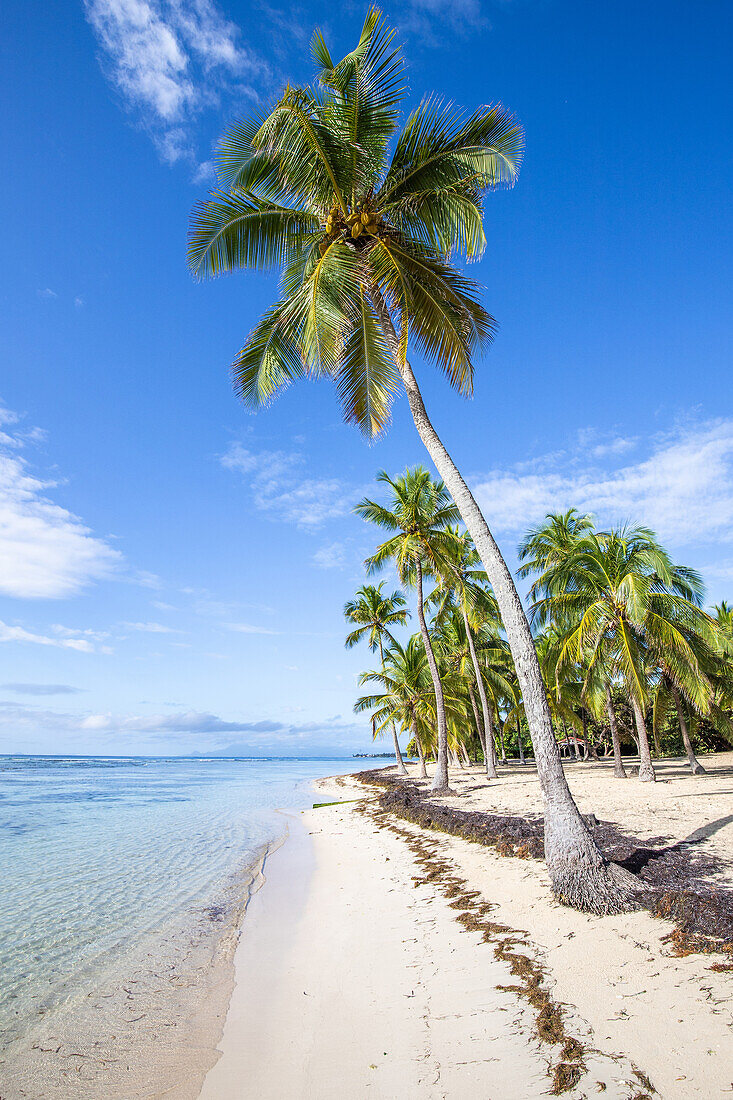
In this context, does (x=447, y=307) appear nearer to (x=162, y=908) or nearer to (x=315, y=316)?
(x=315, y=316)

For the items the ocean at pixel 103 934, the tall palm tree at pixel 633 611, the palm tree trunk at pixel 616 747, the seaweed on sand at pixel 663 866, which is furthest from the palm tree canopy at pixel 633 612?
the ocean at pixel 103 934

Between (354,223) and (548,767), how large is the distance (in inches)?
325

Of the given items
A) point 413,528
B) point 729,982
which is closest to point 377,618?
point 413,528

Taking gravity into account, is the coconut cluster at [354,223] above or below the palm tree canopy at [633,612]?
above

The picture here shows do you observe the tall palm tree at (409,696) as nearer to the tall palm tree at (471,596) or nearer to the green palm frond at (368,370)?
the tall palm tree at (471,596)

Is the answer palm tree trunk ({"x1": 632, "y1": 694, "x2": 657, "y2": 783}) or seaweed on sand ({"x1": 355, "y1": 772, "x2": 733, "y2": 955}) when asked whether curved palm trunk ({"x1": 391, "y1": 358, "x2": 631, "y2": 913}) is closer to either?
seaweed on sand ({"x1": 355, "y1": 772, "x2": 733, "y2": 955})

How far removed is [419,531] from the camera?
62.2ft

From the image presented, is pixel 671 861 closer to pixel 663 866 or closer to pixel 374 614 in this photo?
pixel 663 866

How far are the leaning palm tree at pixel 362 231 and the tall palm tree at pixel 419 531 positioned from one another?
9.58 metres

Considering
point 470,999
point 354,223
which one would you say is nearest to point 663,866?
point 470,999

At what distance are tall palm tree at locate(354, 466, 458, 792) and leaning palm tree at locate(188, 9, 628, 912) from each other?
9.58 metres

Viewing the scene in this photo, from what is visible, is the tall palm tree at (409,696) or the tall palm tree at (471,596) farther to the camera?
the tall palm tree at (409,696)

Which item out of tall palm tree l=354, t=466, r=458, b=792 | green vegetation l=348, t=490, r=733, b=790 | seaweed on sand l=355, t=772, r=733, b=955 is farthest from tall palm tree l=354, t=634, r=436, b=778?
seaweed on sand l=355, t=772, r=733, b=955

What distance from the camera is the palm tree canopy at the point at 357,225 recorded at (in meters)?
7.94
